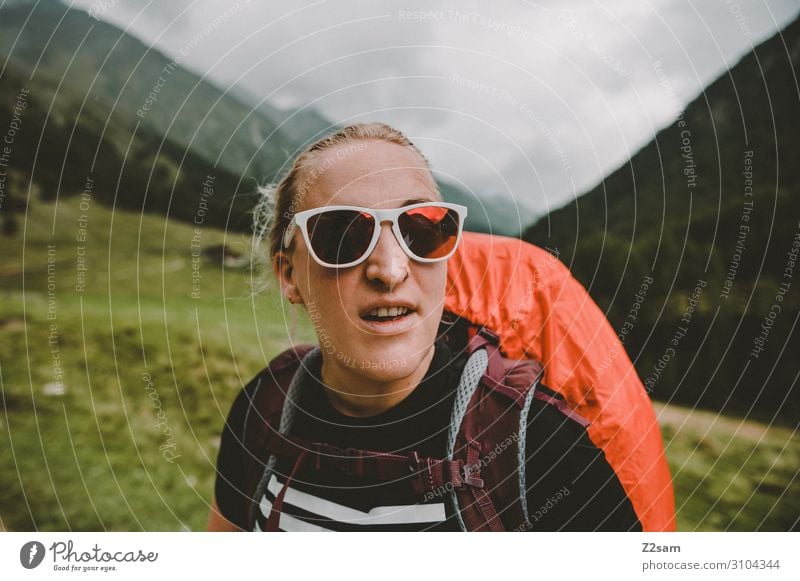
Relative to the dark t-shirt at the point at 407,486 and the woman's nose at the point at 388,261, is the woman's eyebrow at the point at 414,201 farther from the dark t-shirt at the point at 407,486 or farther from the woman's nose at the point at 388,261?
the dark t-shirt at the point at 407,486

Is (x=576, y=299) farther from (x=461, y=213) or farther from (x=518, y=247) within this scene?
(x=461, y=213)

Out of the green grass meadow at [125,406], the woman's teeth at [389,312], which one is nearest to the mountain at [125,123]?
the green grass meadow at [125,406]

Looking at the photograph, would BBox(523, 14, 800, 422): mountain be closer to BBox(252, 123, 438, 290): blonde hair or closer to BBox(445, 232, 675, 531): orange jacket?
BBox(445, 232, 675, 531): orange jacket

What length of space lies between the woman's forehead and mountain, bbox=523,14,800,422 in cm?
47

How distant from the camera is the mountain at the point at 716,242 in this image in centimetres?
127

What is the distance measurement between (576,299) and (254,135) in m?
0.78

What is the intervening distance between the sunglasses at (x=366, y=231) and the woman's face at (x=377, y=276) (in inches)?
0.5

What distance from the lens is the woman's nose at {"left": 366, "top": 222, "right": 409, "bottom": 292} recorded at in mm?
961

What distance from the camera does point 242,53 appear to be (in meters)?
1.23

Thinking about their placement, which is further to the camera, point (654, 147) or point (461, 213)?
point (654, 147)

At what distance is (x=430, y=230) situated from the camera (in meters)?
0.98
